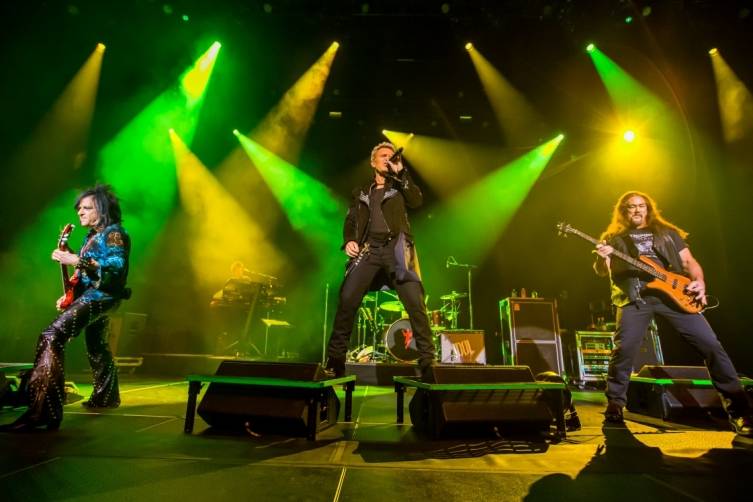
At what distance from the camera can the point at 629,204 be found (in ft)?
12.4

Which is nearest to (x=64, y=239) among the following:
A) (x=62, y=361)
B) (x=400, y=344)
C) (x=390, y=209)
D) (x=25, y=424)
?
(x=62, y=361)

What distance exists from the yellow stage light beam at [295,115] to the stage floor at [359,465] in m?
7.69

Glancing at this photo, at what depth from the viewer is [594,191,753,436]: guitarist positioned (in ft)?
9.48

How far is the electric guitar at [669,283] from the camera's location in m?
3.17

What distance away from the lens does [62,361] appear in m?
2.54

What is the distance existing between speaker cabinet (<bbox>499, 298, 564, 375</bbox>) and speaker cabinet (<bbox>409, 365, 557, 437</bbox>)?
512 centimetres

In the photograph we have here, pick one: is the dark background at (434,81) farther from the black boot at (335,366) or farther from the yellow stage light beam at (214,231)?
the black boot at (335,366)

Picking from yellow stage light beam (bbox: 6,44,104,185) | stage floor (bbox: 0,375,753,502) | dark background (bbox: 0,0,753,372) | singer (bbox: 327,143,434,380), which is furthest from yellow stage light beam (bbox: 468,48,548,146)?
yellow stage light beam (bbox: 6,44,104,185)

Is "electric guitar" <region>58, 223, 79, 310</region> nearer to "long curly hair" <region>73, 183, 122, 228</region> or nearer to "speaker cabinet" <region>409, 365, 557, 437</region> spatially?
"long curly hair" <region>73, 183, 122, 228</region>

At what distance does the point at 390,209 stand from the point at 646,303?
2.51 metres

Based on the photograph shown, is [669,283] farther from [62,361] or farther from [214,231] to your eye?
[214,231]

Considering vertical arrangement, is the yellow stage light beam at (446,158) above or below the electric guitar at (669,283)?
above

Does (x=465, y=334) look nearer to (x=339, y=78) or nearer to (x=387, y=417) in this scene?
Result: (x=387, y=417)

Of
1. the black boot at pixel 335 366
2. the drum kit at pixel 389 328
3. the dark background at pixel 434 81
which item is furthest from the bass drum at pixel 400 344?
the black boot at pixel 335 366
